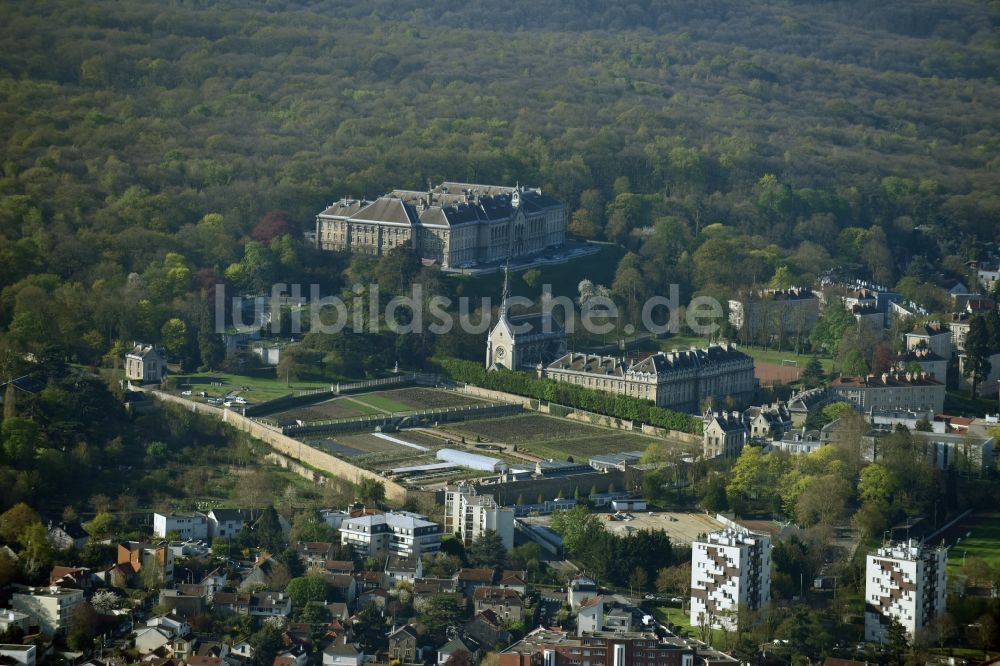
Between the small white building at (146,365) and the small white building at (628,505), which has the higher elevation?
the small white building at (146,365)

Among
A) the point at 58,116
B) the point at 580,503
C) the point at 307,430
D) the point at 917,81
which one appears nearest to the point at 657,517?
the point at 580,503

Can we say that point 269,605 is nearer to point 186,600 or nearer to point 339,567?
point 186,600

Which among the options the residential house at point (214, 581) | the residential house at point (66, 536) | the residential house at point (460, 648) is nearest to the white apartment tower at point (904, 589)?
the residential house at point (460, 648)

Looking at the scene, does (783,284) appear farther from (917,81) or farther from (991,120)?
(917,81)

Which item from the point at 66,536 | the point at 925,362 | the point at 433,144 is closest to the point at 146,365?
the point at 66,536

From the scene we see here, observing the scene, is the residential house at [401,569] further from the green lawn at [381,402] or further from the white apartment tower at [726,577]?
the green lawn at [381,402]

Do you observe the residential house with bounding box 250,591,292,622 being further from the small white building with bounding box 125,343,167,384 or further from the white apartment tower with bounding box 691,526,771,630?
the small white building with bounding box 125,343,167,384
